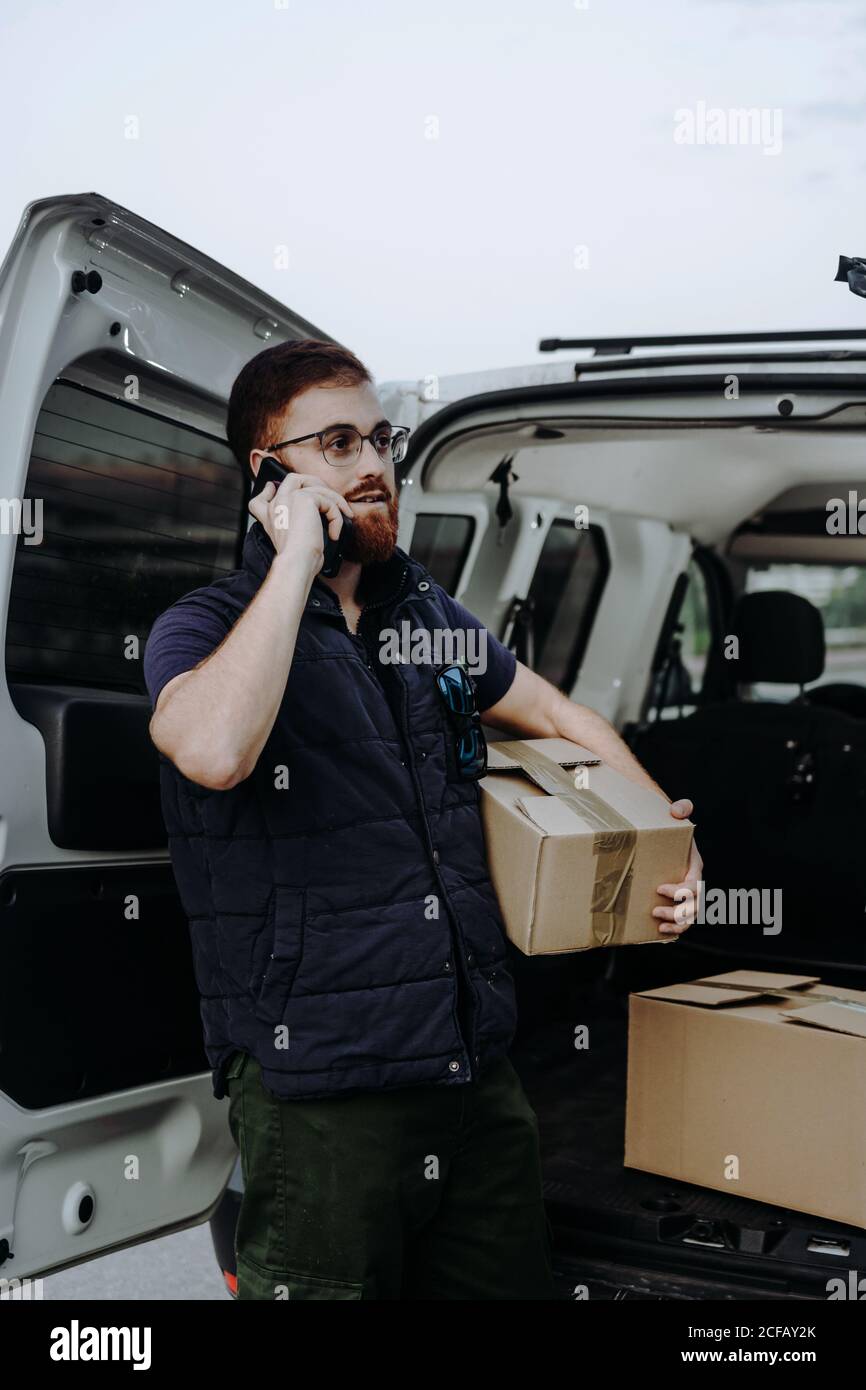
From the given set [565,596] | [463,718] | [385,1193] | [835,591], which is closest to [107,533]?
[463,718]

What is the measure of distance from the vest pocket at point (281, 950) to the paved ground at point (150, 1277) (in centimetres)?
193

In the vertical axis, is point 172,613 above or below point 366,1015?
above

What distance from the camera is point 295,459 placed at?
2189 mm

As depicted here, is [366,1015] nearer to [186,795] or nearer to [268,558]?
Answer: [186,795]

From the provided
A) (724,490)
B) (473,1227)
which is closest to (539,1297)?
(473,1227)

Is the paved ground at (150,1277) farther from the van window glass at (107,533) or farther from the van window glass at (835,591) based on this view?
the van window glass at (835,591)

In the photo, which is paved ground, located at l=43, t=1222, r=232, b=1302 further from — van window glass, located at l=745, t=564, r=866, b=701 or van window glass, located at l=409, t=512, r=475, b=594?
van window glass, located at l=745, t=564, r=866, b=701

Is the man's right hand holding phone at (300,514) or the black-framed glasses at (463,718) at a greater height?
the man's right hand holding phone at (300,514)

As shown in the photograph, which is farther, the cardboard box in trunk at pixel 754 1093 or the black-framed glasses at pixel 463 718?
the cardboard box in trunk at pixel 754 1093

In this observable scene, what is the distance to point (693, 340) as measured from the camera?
3.10 meters

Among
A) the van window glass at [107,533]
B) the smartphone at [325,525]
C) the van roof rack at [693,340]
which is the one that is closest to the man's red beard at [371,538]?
the smartphone at [325,525]

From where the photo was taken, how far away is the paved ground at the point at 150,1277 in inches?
143

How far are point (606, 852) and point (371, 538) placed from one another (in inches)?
24.7

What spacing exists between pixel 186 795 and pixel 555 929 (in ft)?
2.04
